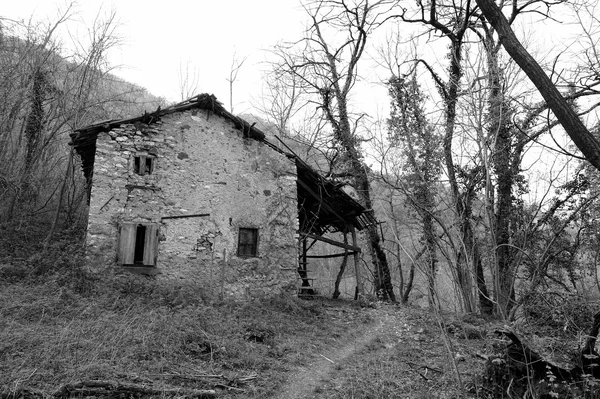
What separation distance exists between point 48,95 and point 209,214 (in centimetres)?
892

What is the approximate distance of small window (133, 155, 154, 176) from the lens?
9.87 m

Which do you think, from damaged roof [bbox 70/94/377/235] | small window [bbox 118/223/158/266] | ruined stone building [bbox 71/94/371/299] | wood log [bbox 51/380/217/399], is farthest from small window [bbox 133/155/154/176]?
wood log [bbox 51/380/217/399]

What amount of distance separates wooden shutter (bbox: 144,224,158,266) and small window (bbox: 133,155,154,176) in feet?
4.19

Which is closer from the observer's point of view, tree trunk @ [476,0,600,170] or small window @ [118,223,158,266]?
tree trunk @ [476,0,600,170]

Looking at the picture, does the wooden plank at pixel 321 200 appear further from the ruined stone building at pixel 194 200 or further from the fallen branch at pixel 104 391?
the fallen branch at pixel 104 391

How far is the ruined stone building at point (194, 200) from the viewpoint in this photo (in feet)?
31.1

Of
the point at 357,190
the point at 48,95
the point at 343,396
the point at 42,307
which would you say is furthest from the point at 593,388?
the point at 48,95

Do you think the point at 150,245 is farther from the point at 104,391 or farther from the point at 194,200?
the point at 104,391

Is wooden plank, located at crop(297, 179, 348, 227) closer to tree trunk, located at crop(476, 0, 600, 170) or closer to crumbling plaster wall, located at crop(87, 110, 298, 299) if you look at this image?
crumbling plaster wall, located at crop(87, 110, 298, 299)

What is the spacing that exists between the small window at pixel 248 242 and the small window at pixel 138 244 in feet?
6.54

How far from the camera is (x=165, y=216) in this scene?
984 cm

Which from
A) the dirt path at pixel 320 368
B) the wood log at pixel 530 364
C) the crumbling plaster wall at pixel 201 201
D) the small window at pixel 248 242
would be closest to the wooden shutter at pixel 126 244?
the crumbling plaster wall at pixel 201 201

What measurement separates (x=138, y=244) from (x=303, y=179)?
187 inches

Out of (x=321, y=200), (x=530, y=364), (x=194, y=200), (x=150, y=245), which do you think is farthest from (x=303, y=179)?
(x=530, y=364)
